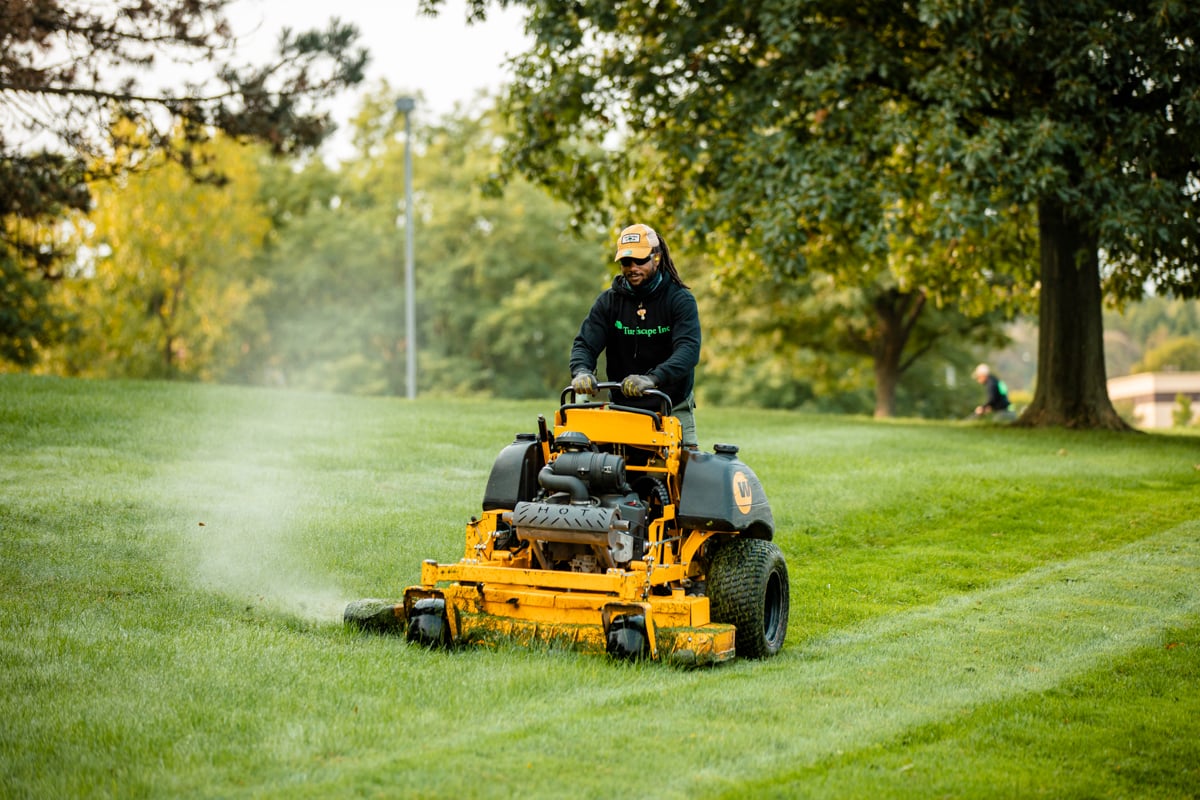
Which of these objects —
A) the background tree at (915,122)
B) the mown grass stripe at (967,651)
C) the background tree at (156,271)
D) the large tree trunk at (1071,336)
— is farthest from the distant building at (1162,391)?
the mown grass stripe at (967,651)

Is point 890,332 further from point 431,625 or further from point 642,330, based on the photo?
point 431,625

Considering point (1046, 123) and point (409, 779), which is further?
Answer: point (1046, 123)

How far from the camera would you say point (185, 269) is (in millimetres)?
45719

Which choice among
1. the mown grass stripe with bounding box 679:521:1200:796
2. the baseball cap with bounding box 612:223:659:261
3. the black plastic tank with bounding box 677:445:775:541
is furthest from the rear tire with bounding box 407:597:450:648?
the baseball cap with bounding box 612:223:659:261

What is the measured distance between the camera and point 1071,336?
22.5 m

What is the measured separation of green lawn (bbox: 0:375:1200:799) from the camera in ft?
18.2

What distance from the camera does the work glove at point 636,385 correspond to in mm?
7949

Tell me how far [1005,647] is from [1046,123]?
12.4m

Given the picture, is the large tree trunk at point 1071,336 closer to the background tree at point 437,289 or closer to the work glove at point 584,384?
the work glove at point 584,384

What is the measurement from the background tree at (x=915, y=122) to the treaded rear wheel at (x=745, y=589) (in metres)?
11.7

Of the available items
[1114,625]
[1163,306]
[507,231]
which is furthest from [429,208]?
[1163,306]

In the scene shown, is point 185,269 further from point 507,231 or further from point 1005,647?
point 1005,647

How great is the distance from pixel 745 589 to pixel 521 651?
140 centimetres

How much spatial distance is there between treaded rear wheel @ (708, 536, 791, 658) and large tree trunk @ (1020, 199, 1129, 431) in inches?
626
